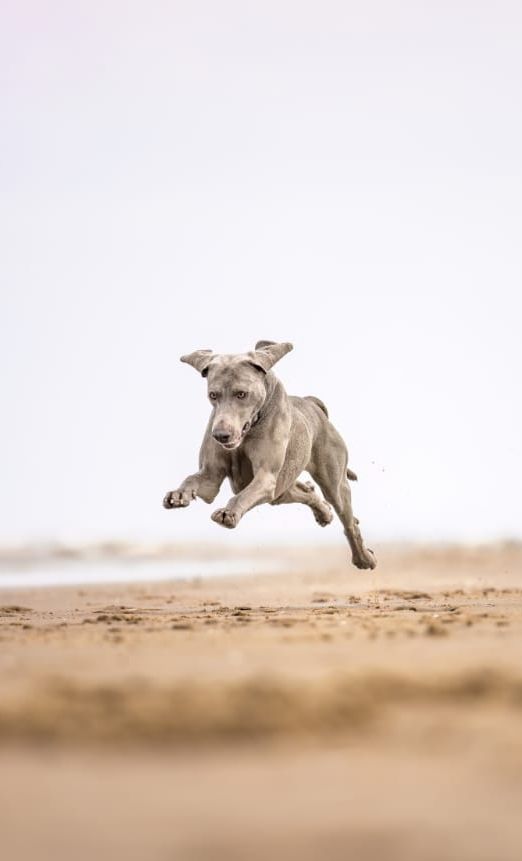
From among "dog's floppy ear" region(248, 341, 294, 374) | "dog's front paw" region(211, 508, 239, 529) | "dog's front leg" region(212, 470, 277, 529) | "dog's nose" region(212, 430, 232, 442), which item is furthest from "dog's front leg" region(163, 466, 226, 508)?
"dog's floppy ear" region(248, 341, 294, 374)

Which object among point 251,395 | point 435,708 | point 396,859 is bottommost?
point 396,859

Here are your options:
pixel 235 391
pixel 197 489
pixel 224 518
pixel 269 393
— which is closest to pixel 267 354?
pixel 269 393

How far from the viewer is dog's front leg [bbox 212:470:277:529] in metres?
7.00

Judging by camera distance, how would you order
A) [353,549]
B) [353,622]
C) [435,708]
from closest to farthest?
[435,708] → [353,622] → [353,549]

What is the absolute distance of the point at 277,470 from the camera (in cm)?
784

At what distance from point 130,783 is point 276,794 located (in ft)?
0.87

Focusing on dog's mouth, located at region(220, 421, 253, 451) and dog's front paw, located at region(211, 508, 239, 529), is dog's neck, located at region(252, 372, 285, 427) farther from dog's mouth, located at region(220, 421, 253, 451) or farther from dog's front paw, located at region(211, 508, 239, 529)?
dog's front paw, located at region(211, 508, 239, 529)

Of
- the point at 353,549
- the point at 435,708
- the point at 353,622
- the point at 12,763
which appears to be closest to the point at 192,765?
the point at 12,763

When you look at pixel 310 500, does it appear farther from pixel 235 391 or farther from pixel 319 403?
pixel 235 391

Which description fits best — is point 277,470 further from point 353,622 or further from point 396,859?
point 396,859

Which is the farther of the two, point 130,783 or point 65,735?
point 65,735

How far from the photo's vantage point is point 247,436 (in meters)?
7.75

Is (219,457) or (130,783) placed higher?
(219,457)

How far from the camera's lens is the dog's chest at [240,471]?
25.8 feet
